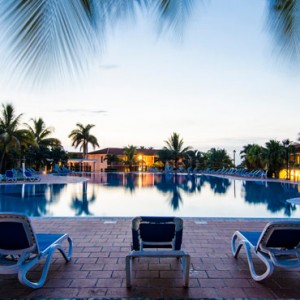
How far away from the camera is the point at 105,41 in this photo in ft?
4.04

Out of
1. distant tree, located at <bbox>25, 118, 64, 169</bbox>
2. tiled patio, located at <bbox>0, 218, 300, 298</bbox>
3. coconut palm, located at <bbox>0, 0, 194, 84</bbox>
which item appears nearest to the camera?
coconut palm, located at <bbox>0, 0, 194, 84</bbox>

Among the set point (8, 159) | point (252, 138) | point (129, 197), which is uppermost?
point (252, 138)

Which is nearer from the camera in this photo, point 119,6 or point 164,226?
point 119,6

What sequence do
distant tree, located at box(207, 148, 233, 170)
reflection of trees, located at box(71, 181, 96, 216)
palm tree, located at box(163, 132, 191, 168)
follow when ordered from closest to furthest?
reflection of trees, located at box(71, 181, 96, 216) < distant tree, located at box(207, 148, 233, 170) < palm tree, located at box(163, 132, 191, 168)

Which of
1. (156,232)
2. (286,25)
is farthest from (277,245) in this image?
(286,25)

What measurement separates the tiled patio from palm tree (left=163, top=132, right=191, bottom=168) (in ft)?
101

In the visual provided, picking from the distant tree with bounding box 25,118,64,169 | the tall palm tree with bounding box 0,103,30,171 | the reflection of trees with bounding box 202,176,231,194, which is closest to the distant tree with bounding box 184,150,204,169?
the reflection of trees with bounding box 202,176,231,194

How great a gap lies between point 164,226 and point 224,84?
72.9 inches

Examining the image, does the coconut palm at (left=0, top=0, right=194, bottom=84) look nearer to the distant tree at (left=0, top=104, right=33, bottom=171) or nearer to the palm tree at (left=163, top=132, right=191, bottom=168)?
the distant tree at (left=0, top=104, right=33, bottom=171)

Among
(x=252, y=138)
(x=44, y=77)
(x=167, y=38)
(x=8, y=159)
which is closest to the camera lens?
(x=44, y=77)

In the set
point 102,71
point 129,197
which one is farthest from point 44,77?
point 129,197

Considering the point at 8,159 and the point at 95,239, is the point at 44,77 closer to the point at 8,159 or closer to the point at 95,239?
the point at 95,239

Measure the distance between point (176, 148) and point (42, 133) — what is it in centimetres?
1580

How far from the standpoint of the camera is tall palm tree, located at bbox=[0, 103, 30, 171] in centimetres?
2053
